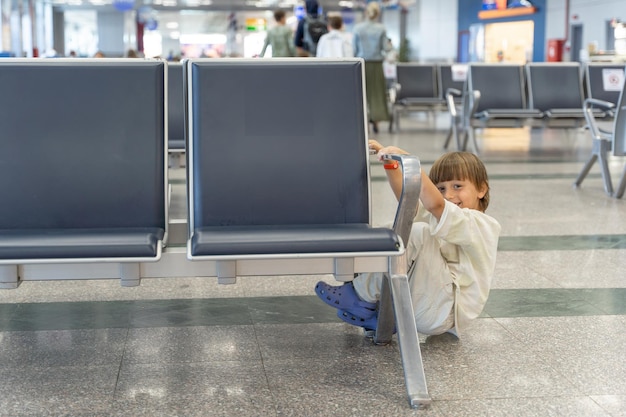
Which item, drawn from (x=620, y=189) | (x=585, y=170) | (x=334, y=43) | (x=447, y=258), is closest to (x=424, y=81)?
(x=334, y=43)

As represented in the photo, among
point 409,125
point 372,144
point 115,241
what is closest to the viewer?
point 115,241

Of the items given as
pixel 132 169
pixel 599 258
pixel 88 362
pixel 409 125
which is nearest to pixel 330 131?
pixel 132 169

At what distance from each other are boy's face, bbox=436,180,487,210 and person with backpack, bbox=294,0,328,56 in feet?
29.7

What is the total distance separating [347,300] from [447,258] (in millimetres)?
353

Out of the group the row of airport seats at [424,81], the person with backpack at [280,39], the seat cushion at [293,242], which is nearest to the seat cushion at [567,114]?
the row of airport seats at [424,81]

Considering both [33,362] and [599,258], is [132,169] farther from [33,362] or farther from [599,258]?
[599,258]

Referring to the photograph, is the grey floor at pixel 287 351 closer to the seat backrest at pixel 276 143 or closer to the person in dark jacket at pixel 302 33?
the seat backrest at pixel 276 143

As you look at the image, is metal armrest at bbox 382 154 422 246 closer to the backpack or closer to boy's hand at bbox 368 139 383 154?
boy's hand at bbox 368 139 383 154

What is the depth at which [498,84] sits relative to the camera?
9734 mm

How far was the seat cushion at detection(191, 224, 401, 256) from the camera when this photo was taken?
2307 mm

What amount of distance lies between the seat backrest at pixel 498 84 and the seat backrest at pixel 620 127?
357cm

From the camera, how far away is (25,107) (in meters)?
2.76

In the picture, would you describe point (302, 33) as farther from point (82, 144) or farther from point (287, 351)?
point (287, 351)

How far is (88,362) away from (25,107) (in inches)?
32.6
